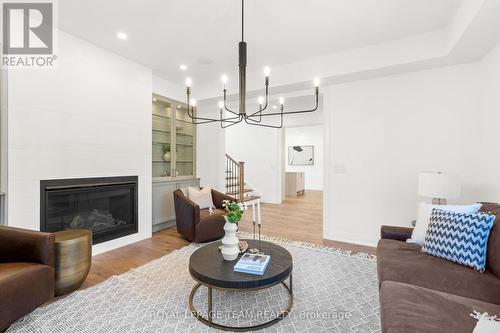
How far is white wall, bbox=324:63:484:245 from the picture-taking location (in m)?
3.10

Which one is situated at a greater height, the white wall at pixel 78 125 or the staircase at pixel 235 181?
the white wall at pixel 78 125

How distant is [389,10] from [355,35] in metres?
0.49

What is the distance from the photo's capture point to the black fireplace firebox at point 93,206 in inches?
112

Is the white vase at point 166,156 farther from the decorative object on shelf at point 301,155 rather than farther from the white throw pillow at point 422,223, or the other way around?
the decorative object on shelf at point 301,155

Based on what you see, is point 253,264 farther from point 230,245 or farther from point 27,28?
point 27,28

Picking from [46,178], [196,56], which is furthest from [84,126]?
[196,56]

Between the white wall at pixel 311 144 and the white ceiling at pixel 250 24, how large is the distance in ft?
24.1

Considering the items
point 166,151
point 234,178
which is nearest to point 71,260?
point 166,151

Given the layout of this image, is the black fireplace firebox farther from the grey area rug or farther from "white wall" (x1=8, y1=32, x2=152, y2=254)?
the grey area rug

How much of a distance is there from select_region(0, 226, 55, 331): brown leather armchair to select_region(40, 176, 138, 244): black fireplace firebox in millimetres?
849

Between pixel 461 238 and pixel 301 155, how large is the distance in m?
9.30

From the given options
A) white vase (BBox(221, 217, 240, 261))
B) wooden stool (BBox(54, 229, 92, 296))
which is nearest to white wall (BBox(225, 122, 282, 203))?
white vase (BBox(221, 217, 240, 261))

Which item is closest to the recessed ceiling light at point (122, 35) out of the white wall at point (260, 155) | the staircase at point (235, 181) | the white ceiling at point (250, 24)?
the white ceiling at point (250, 24)

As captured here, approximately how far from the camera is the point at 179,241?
12.7ft
